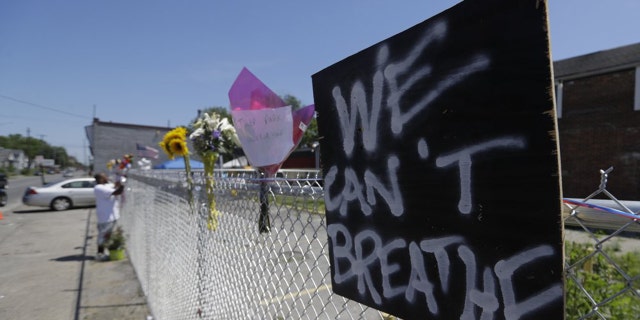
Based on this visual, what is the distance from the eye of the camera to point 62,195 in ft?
56.1

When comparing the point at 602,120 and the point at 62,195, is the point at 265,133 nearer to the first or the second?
the point at 602,120

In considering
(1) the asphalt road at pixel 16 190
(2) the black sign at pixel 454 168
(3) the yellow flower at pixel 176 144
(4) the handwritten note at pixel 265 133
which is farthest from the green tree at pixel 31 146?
(2) the black sign at pixel 454 168

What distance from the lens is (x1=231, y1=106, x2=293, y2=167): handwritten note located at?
6.34 feet

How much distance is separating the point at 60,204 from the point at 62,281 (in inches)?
522

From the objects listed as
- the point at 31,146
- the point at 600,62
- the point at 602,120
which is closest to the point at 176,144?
the point at 602,120

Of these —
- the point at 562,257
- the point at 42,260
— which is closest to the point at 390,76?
the point at 562,257

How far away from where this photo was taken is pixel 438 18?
0.89 metres

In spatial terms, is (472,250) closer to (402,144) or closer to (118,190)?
(402,144)

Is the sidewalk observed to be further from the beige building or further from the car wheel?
the beige building

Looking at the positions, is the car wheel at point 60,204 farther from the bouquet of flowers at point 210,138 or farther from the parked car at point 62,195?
the bouquet of flowers at point 210,138

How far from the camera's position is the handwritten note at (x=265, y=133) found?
6.34 feet

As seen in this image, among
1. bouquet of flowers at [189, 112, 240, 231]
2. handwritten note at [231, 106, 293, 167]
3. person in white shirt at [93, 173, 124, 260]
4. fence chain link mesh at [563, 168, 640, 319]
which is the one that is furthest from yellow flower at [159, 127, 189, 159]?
person in white shirt at [93, 173, 124, 260]

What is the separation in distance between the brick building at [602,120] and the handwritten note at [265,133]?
15.6 metres

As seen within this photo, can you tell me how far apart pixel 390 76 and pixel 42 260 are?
924 cm
